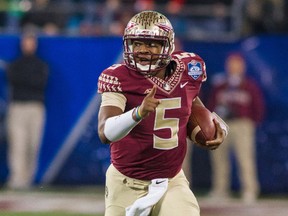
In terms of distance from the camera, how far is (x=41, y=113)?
1145 centimetres

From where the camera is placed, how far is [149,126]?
5461mm

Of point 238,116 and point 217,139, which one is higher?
point 217,139

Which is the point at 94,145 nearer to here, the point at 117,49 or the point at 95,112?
the point at 95,112

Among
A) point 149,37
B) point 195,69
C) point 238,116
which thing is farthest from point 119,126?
point 238,116

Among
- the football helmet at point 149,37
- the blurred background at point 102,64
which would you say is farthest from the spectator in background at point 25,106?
the football helmet at point 149,37

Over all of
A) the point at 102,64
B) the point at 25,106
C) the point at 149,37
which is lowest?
the point at 25,106

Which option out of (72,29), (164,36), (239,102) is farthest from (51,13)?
(164,36)

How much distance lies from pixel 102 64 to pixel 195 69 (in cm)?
595

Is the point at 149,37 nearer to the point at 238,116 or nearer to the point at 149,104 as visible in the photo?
the point at 149,104

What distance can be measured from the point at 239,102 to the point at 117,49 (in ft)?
5.55

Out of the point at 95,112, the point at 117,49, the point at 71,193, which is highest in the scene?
the point at 117,49

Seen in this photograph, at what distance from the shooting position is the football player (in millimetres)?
5391

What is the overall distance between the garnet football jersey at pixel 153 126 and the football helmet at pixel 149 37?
0.06m

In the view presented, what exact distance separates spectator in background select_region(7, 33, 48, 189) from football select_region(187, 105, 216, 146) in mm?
5751
